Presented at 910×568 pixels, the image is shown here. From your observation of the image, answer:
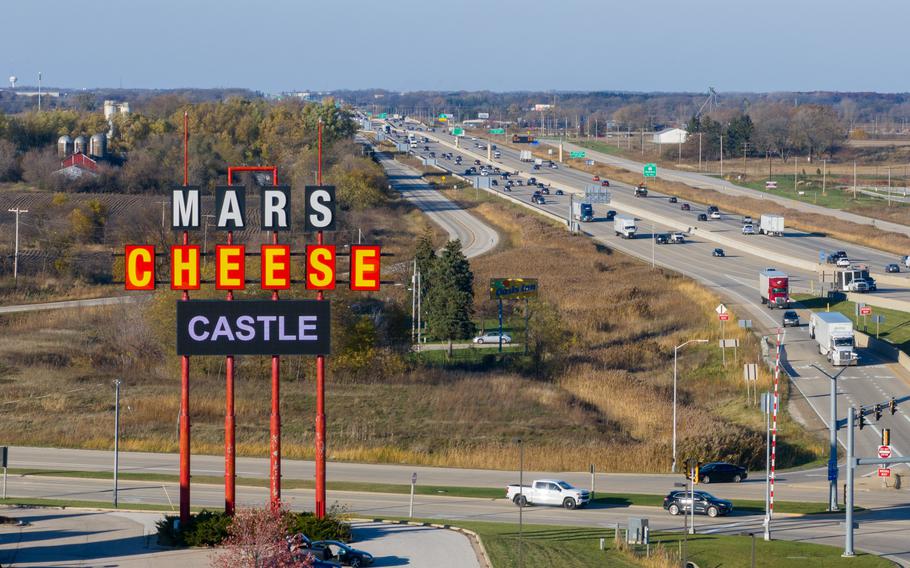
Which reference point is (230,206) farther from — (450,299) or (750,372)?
(450,299)

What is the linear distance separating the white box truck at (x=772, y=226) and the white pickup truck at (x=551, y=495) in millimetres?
91000

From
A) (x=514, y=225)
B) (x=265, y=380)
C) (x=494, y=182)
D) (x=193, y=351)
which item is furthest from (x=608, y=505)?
(x=494, y=182)

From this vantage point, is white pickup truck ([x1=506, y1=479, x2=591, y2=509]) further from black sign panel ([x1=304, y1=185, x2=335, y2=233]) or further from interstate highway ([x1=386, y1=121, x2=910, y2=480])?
black sign panel ([x1=304, y1=185, x2=335, y2=233])

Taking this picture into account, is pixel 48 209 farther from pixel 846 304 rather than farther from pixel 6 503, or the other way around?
pixel 6 503

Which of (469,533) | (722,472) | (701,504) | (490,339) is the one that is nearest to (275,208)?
(469,533)

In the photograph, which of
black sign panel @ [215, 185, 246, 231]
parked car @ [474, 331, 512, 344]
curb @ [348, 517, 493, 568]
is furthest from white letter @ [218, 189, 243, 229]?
parked car @ [474, 331, 512, 344]

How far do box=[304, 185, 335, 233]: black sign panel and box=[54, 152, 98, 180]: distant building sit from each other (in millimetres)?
129048

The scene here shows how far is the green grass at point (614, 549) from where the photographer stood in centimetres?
3919

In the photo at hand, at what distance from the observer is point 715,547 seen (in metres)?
42.3

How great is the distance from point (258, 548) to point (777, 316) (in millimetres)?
70143

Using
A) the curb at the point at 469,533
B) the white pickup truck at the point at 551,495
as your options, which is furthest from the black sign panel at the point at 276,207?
the white pickup truck at the point at 551,495

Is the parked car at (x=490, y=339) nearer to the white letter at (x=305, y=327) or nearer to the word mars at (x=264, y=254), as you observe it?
the word mars at (x=264, y=254)

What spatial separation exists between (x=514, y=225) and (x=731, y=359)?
68822mm

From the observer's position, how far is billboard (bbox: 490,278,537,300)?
89.8 metres
